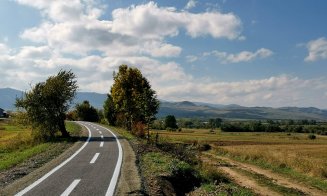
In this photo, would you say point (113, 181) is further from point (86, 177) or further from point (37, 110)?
point (37, 110)

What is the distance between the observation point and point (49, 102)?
136 feet

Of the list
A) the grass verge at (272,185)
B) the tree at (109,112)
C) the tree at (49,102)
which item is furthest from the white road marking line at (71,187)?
the tree at (109,112)

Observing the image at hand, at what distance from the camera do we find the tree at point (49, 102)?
40062 millimetres

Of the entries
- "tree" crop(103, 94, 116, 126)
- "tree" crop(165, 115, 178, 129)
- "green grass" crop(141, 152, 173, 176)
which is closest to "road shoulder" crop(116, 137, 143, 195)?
"green grass" crop(141, 152, 173, 176)

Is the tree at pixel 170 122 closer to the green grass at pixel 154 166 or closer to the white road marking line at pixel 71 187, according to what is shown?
the green grass at pixel 154 166

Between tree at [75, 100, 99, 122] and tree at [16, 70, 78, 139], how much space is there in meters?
70.4

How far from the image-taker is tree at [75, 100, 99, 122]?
113 m

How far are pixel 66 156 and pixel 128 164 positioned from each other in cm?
561

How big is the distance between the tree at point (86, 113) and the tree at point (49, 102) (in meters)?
70.4

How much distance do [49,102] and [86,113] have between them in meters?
72.9

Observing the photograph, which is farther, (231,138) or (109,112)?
(231,138)

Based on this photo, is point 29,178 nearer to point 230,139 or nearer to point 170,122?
point 230,139

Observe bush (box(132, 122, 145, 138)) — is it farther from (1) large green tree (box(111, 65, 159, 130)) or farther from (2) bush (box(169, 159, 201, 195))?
Answer: (2) bush (box(169, 159, 201, 195))

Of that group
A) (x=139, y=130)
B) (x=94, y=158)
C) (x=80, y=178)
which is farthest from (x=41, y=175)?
(x=139, y=130)
